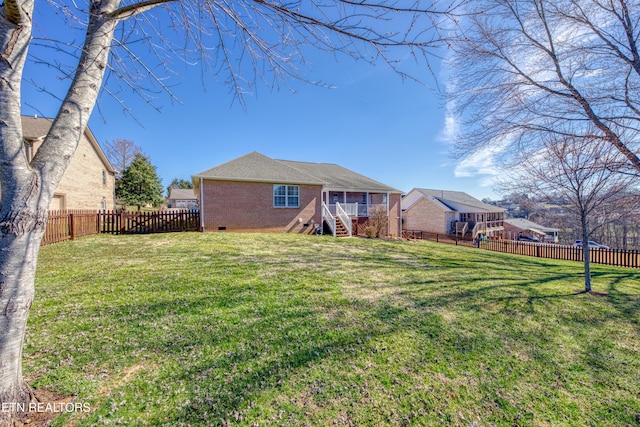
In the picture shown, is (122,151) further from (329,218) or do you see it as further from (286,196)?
(329,218)

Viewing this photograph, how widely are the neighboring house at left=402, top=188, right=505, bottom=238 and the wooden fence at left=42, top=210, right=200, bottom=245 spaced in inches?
1084

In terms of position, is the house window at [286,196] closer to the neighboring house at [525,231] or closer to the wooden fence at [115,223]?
the wooden fence at [115,223]

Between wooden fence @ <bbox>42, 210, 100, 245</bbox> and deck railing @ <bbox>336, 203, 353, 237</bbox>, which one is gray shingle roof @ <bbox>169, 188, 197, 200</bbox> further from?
deck railing @ <bbox>336, 203, 353, 237</bbox>

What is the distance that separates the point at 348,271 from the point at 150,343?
4.78m

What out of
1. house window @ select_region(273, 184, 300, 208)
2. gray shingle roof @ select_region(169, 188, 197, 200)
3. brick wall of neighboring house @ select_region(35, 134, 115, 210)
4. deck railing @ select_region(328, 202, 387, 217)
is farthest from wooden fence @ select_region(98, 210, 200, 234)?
gray shingle roof @ select_region(169, 188, 197, 200)

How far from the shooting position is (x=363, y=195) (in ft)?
68.8

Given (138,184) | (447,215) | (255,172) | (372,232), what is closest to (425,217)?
(447,215)

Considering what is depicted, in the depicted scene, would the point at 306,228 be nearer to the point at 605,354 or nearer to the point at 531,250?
the point at 605,354

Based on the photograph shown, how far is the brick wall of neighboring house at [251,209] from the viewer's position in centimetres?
1330

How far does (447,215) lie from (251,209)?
25180mm

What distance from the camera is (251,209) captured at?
1409 centimetres

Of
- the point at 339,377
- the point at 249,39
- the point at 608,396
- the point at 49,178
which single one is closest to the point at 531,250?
the point at 608,396

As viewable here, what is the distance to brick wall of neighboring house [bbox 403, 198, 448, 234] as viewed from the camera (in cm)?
3039

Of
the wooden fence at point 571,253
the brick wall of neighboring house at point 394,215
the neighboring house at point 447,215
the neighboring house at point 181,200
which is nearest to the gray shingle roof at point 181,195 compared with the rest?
the neighboring house at point 181,200
